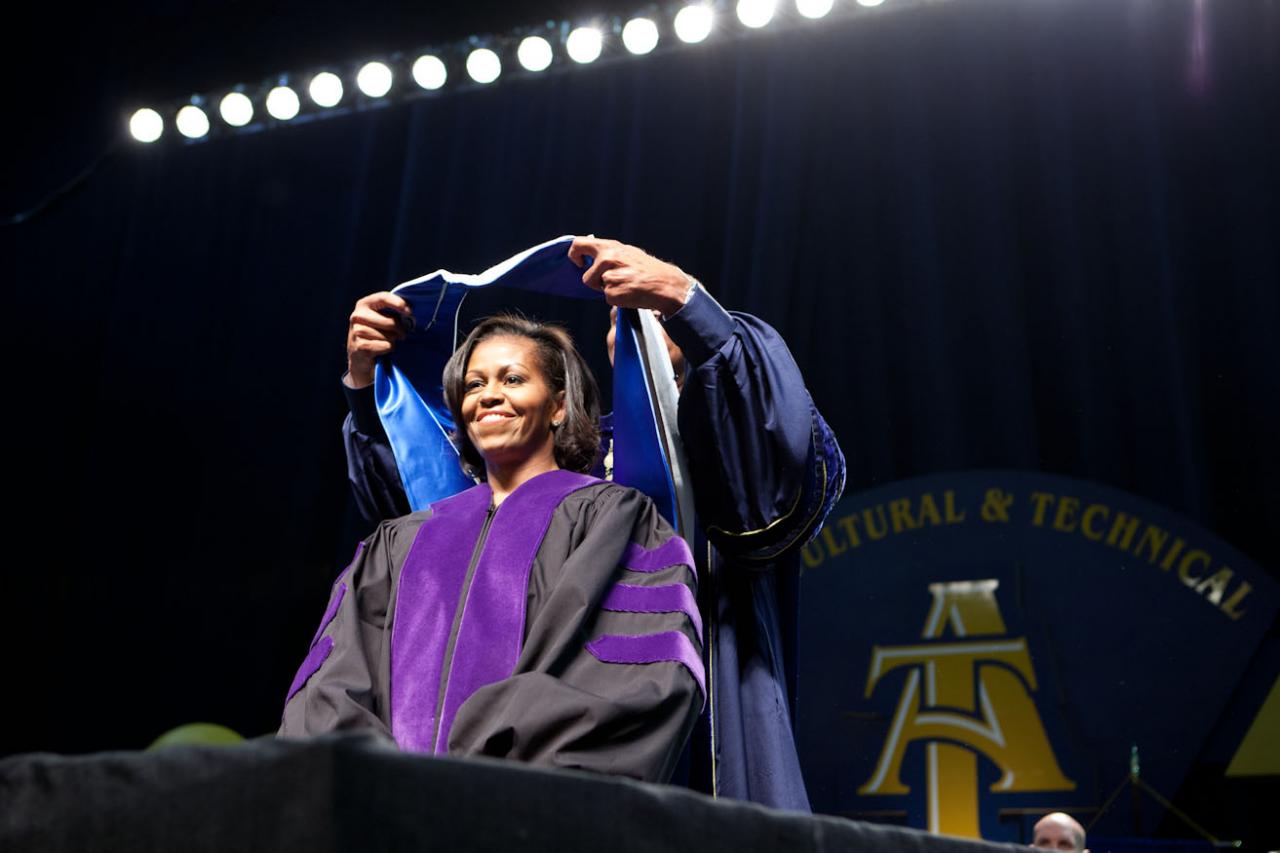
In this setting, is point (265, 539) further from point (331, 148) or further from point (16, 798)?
point (16, 798)

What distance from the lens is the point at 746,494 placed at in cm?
181

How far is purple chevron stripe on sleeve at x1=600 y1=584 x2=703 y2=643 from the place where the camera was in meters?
1.58

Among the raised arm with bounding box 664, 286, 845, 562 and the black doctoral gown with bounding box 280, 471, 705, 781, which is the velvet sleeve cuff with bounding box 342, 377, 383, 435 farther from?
the raised arm with bounding box 664, 286, 845, 562

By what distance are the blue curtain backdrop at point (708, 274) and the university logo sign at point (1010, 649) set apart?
0.12 m

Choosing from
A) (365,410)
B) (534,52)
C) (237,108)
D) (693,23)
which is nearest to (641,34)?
(693,23)

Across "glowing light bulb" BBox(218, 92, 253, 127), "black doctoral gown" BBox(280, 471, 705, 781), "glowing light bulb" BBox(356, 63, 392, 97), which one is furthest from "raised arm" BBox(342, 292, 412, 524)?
"glowing light bulb" BBox(218, 92, 253, 127)

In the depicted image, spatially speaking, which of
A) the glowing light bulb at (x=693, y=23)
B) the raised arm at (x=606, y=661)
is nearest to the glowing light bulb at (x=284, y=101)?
the glowing light bulb at (x=693, y=23)

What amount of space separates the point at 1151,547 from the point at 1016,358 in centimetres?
67

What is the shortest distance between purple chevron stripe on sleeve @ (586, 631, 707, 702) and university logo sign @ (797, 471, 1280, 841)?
83.6 inches

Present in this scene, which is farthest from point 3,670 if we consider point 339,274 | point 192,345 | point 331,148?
point 331,148

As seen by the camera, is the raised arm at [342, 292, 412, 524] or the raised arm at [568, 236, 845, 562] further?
the raised arm at [342, 292, 412, 524]

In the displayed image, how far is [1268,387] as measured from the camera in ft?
11.6

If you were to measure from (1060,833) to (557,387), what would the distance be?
79.8 inches

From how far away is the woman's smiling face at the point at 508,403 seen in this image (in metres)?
1.88
